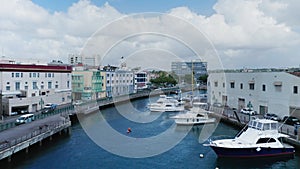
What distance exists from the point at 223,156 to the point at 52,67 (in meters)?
28.2

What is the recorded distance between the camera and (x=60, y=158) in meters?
17.3

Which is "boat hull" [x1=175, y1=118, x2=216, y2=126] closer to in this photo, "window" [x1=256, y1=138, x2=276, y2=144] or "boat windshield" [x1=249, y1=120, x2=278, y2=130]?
"boat windshield" [x1=249, y1=120, x2=278, y2=130]

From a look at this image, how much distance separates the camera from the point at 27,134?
18.6m

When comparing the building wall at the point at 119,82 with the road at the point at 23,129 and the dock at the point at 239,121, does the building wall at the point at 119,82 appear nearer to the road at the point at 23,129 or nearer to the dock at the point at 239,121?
the dock at the point at 239,121

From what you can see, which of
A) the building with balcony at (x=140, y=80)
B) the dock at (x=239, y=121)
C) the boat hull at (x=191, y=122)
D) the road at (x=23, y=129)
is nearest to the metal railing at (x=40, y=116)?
the road at (x=23, y=129)

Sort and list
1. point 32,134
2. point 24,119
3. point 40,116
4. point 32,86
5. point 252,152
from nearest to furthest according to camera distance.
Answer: point 252,152
point 32,134
point 24,119
point 40,116
point 32,86

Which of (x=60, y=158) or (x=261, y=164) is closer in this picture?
(x=261, y=164)

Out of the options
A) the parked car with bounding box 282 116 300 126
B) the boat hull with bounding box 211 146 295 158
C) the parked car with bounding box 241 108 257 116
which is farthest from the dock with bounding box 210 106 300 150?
the boat hull with bounding box 211 146 295 158

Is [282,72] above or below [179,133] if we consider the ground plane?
above

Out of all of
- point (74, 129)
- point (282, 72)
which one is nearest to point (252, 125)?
point (282, 72)

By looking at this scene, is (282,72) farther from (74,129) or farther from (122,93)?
(122,93)

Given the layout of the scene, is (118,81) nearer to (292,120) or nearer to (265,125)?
(292,120)

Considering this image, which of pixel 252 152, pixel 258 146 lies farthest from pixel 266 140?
pixel 252 152

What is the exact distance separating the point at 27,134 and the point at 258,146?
1497 centimetres
